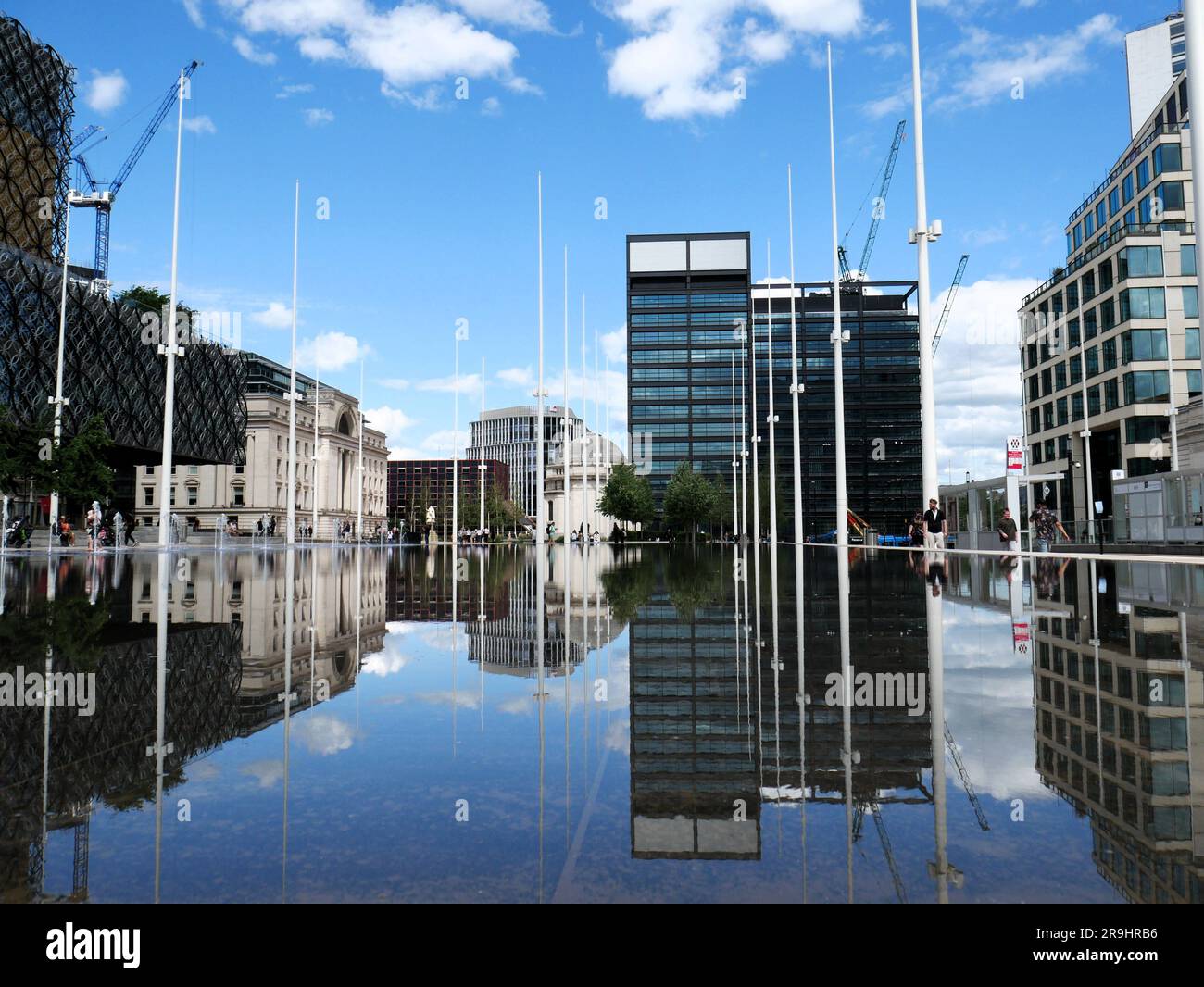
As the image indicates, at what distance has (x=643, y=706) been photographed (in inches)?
202

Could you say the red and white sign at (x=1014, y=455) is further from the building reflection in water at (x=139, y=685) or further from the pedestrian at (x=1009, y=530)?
the building reflection in water at (x=139, y=685)

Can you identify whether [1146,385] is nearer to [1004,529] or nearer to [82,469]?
[1004,529]

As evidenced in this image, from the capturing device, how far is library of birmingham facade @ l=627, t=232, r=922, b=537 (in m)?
133

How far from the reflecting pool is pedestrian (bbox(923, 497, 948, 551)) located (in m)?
19.9

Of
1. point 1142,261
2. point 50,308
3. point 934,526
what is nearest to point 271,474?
point 50,308

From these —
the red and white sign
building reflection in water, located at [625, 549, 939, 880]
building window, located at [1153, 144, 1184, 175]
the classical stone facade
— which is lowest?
building reflection in water, located at [625, 549, 939, 880]

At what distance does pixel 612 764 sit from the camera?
394 cm

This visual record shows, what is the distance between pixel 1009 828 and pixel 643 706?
251cm

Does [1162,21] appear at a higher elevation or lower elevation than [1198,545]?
higher

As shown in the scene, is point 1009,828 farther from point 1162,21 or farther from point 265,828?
point 1162,21

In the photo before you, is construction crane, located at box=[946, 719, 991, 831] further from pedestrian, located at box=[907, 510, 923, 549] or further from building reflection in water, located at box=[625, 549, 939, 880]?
pedestrian, located at box=[907, 510, 923, 549]

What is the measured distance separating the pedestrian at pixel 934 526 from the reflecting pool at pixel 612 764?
1987cm

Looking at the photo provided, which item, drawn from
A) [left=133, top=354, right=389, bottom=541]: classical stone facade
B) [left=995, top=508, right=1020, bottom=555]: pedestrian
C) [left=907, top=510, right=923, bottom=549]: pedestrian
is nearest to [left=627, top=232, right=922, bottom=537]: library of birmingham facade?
[left=133, top=354, right=389, bottom=541]: classical stone facade
